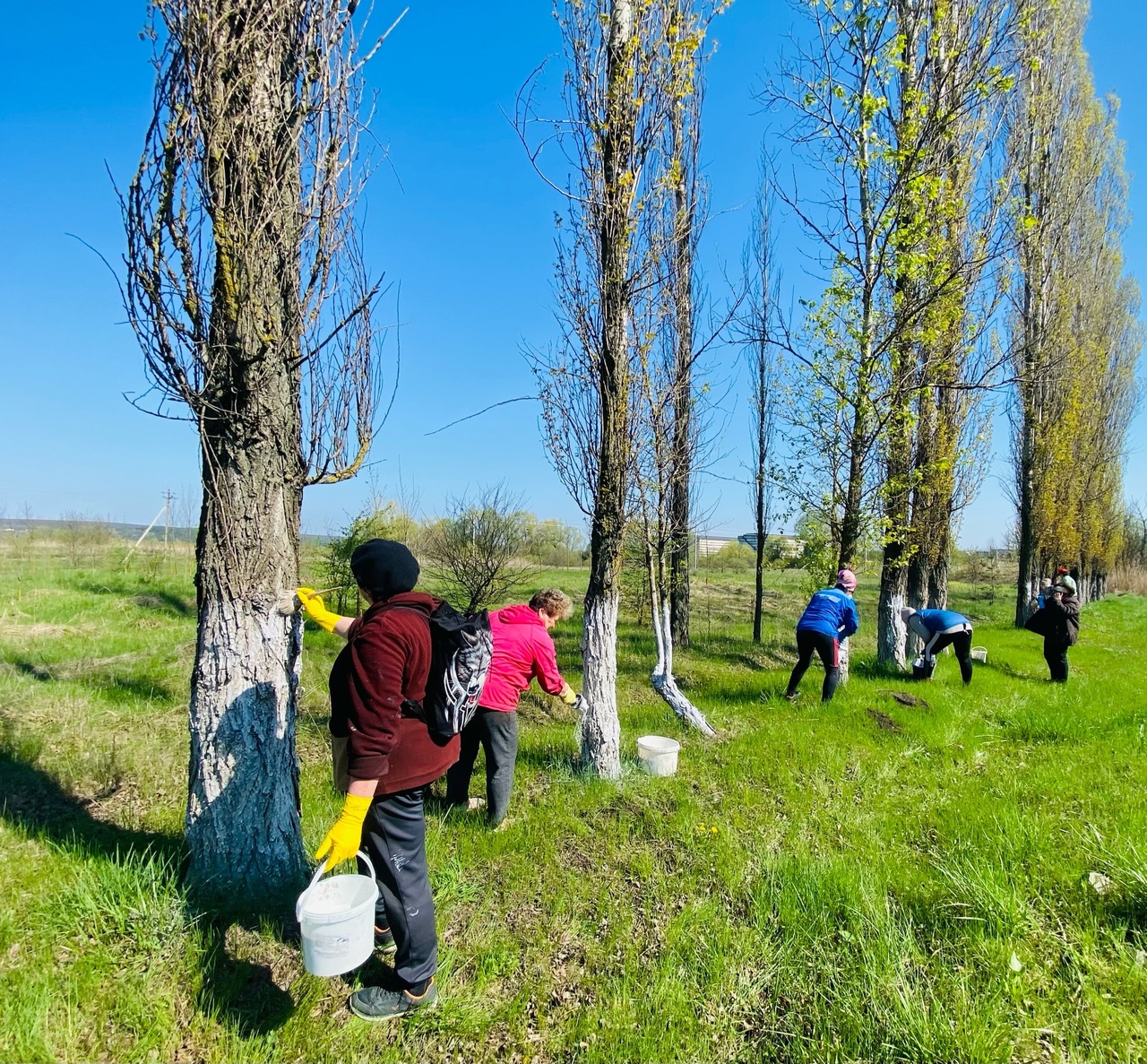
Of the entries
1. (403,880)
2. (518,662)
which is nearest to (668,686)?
(518,662)

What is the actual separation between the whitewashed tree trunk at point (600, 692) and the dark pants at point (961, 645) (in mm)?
5670

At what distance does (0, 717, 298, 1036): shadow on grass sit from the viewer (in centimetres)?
260

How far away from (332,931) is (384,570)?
1.35 m

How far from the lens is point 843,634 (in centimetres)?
766

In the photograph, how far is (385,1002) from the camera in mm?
2607

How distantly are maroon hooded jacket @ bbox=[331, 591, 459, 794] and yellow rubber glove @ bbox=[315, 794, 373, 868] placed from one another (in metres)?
0.10

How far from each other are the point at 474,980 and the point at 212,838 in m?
1.50

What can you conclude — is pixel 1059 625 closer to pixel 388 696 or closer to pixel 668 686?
pixel 668 686

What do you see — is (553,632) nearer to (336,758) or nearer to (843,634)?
(843,634)

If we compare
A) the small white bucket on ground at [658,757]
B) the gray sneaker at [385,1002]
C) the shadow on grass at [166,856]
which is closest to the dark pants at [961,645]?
the small white bucket on ground at [658,757]

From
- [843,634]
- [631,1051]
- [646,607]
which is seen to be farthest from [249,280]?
[646,607]

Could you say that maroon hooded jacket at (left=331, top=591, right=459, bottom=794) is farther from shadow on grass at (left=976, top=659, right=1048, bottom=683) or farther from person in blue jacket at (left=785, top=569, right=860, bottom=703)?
shadow on grass at (left=976, top=659, right=1048, bottom=683)

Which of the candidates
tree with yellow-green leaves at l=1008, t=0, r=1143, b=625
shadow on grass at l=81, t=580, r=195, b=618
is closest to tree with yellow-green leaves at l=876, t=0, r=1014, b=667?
tree with yellow-green leaves at l=1008, t=0, r=1143, b=625

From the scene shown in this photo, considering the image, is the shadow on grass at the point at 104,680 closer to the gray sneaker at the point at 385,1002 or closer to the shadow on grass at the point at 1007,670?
the gray sneaker at the point at 385,1002
